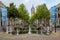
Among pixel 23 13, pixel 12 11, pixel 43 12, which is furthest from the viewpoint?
pixel 23 13

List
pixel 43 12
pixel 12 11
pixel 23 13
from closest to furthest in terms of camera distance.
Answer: pixel 12 11 < pixel 43 12 < pixel 23 13

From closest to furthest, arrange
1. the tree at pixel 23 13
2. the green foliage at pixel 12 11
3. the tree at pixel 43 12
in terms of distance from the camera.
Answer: the green foliage at pixel 12 11 < the tree at pixel 43 12 < the tree at pixel 23 13

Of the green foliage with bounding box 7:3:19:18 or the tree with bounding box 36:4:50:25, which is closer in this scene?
the green foliage with bounding box 7:3:19:18

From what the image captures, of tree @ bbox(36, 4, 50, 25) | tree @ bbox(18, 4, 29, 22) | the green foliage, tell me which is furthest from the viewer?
tree @ bbox(18, 4, 29, 22)

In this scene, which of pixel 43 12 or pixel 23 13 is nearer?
pixel 43 12

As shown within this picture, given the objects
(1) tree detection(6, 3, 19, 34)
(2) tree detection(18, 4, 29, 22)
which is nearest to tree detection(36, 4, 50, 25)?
(2) tree detection(18, 4, 29, 22)

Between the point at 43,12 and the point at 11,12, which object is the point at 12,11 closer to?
the point at 11,12

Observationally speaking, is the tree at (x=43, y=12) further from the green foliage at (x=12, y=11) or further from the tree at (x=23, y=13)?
the green foliage at (x=12, y=11)

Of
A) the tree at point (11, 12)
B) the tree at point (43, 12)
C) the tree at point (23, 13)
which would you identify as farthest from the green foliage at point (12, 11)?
the tree at point (43, 12)

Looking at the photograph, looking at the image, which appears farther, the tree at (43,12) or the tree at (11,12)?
the tree at (43,12)

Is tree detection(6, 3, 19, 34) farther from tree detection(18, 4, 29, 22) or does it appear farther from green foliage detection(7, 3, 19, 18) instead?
tree detection(18, 4, 29, 22)

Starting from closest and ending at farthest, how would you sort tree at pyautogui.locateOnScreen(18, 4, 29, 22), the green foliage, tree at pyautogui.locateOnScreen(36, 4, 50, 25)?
the green foliage → tree at pyautogui.locateOnScreen(36, 4, 50, 25) → tree at pyautogui.locateOnScreen(18, 4, 29, 22)

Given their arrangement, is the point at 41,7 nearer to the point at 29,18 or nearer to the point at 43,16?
the point at 43,16

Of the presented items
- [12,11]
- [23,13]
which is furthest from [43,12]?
[12,11]
